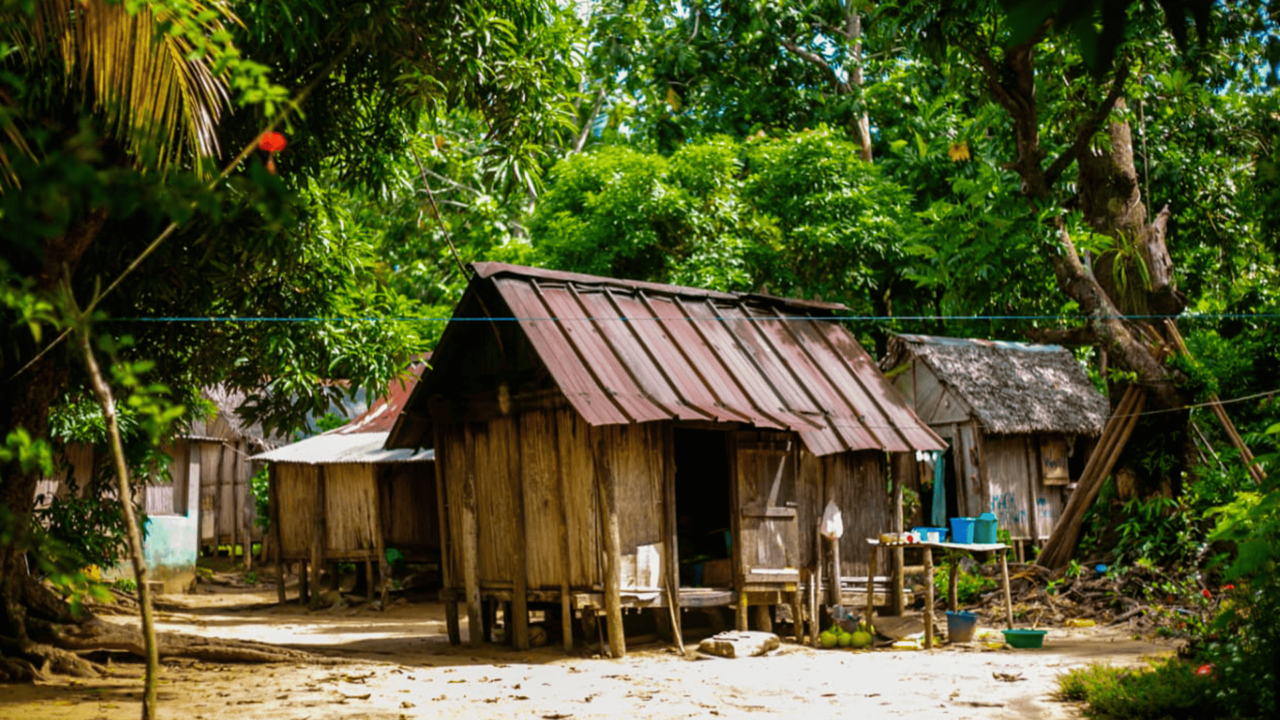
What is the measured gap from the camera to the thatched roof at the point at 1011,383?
59.7ft

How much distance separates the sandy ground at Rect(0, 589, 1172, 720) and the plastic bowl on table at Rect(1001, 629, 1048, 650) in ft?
0.49

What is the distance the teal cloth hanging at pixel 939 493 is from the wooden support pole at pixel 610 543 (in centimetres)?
860

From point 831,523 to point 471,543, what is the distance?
376cm

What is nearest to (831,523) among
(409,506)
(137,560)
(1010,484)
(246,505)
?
(1010,484)

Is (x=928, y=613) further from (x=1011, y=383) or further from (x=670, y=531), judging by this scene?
(x=1011, y=383)

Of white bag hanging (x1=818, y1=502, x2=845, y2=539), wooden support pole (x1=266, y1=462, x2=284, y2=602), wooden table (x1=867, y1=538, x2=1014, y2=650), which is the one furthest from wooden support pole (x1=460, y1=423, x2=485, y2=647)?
wooden support pole (x1=266, y1=462, x2=284, y2=602)

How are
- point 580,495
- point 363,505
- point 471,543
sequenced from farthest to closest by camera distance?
point 363,505 < point 471,543 < point 580,495

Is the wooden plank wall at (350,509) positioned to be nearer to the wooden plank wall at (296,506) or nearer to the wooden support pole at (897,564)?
the wooden plank wall at (296,506)

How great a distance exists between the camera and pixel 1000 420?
1795cm

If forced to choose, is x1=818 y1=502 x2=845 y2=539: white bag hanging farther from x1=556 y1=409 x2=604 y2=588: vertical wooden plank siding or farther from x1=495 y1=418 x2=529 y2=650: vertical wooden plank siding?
x1=495 y1=418 x2=529 y2=650: vertical wooden plank siding

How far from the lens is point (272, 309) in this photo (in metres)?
10.6

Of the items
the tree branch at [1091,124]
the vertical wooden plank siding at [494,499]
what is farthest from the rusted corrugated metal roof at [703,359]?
the tree branch at [1091,124]

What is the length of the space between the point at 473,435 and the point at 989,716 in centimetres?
644

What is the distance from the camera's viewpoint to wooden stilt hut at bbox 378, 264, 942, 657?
11.5 metres
